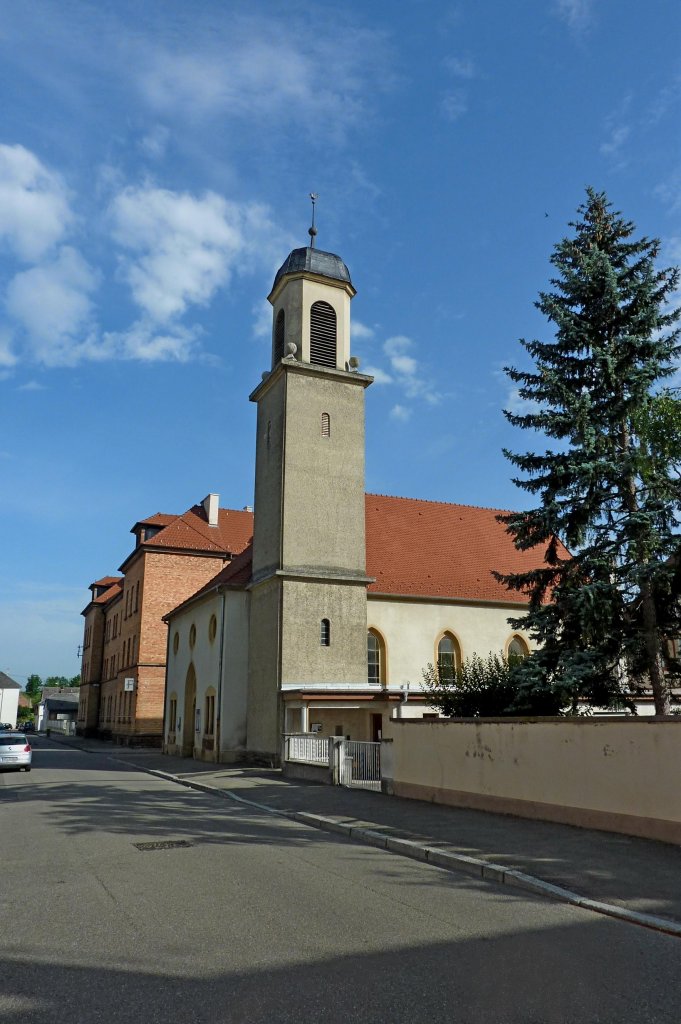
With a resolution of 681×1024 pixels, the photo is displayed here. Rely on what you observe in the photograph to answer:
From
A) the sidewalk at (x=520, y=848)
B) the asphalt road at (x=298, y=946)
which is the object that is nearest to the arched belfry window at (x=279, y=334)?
the sidewalk at (x=520, y=848)

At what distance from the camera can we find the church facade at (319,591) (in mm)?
25312

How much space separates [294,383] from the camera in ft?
90.4

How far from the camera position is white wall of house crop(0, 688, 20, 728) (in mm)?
94875

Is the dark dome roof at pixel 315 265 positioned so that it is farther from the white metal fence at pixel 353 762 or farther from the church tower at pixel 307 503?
the white metal fence at pixel 353 762

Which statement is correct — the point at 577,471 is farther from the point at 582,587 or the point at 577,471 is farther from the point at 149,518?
the point at 149,518

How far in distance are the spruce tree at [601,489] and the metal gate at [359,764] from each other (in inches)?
154

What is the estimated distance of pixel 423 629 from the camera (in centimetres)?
2970

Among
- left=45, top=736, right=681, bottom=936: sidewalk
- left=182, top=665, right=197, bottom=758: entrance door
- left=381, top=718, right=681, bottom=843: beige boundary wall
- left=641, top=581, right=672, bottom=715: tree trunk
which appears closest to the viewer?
left=45, top=736, right=681, bottom=936: sidewalk

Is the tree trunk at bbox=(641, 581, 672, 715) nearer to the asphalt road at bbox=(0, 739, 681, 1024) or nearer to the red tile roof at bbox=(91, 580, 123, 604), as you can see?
the asphalt road at bbox=(0, 739, 681, 1024)

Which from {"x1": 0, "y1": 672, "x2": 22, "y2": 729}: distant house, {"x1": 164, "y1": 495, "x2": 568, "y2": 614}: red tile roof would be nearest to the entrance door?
{"x1": 164, "y1": 495, "x2": 568, "y2": 614}: red tile roof

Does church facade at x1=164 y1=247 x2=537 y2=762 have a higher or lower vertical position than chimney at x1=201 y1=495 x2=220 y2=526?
lower

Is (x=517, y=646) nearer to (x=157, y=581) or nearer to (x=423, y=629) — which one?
(x=423, y=629)

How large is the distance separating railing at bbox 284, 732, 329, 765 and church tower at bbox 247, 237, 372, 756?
2411 mm

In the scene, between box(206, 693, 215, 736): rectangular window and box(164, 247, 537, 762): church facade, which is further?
box(206, 693, 215, 736): rectangular window
